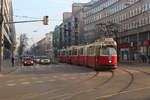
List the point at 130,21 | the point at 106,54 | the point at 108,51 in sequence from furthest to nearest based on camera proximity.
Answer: the point at 130,21 → the point at 108,51 → the point at 106,54

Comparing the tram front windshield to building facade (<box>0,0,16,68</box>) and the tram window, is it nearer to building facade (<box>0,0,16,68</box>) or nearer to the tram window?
the tram window

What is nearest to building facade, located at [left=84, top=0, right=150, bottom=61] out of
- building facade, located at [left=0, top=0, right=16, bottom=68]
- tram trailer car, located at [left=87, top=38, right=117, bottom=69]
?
building facade, located at [left=0, top=0, right=16, bottom=68]

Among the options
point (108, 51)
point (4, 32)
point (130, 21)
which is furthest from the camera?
point (4, 32)

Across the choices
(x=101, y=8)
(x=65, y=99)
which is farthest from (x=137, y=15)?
(x=65, y=99)

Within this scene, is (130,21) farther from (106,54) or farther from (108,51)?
(106,54)

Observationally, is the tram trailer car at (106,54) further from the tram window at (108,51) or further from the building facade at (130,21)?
the building facade at (130,21)

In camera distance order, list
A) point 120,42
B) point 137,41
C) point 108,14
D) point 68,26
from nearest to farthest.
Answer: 1. point 137,41
2. point 120,42
3. point 108,14
4. point 68,26

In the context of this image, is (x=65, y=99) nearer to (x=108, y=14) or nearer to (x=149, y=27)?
(x=149, y=27)

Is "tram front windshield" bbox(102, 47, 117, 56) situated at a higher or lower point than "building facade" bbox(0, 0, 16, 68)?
lower

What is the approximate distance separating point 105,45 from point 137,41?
33428 millimetres

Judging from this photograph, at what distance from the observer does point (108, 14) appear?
77.1 m

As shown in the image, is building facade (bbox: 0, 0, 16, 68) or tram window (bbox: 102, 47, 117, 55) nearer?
tram window (bbox: 102, 47, 117, 55)

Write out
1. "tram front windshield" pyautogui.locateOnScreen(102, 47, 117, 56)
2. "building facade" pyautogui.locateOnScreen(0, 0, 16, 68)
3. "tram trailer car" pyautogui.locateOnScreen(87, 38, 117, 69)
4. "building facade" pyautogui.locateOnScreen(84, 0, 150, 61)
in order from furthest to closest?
"building facade" pyautogui.locateOnScreen(84, 0, 150, 61) → "building facade" pyautogui.locateOnScreen(0, 0, 16, 68) → "tram front windshield" pyautogui.locateOnScreen(102, 47, 117, 56) → "tram trailer car" pyautogui.locateOnScreen(87, 38, 117, 69)

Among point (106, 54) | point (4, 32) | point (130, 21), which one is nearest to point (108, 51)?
point (106, 54)
